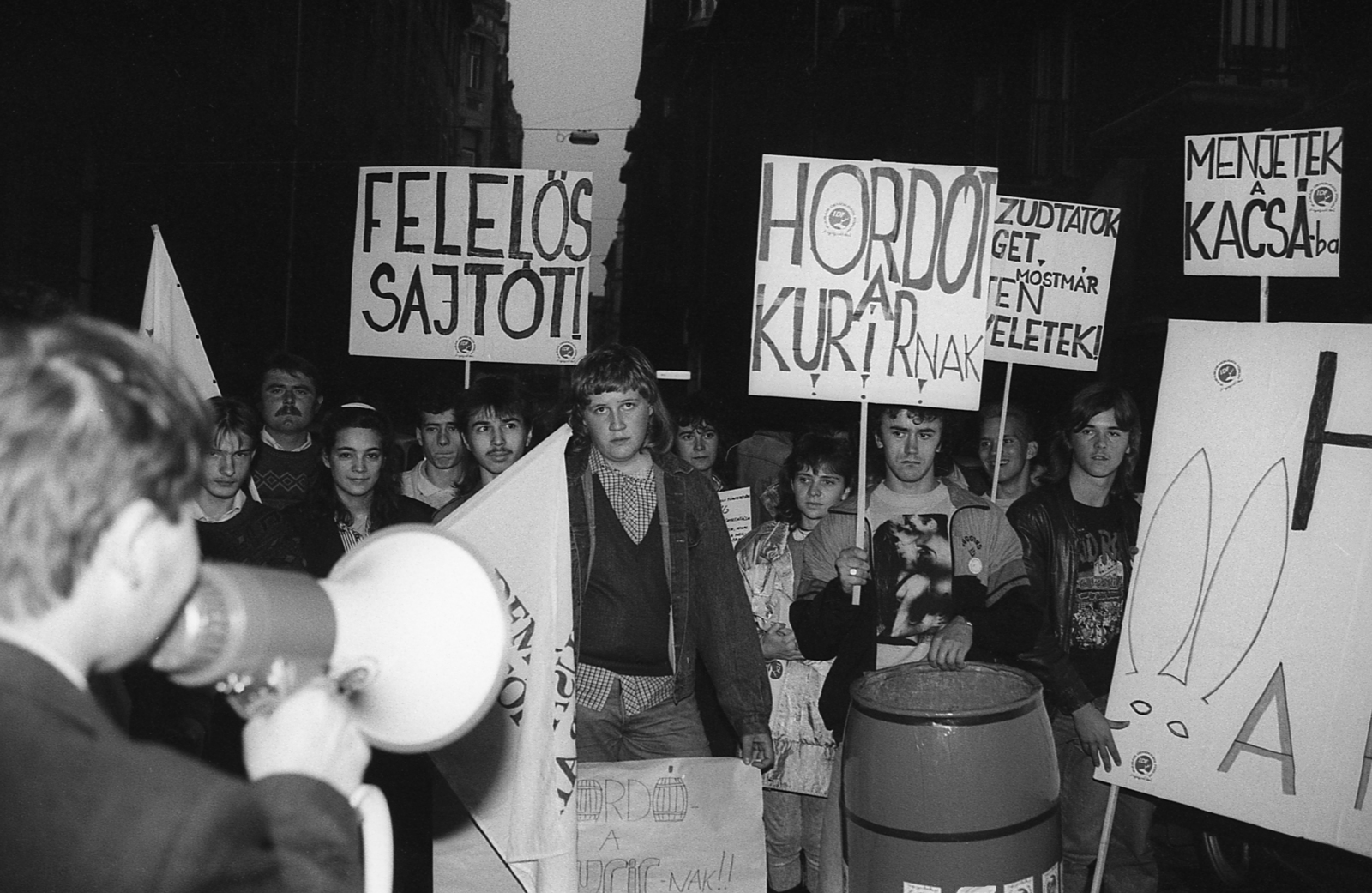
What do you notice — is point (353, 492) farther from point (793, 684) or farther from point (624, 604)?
point (793, 684)

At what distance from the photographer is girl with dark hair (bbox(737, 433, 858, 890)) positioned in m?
3.86

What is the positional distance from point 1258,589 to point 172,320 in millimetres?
3779

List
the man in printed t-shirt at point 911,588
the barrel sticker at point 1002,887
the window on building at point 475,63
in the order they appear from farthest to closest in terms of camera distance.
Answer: the window on building at point 475,63
the man in printed t-shirt at point 911,588
the barrel sticker at point 1002,887

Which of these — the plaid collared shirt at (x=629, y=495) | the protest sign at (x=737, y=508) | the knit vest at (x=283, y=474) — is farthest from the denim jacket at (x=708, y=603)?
the protest sign at (x=737, y=508)

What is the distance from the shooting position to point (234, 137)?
33.5ft

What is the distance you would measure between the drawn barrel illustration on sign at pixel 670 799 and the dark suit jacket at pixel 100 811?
232 cm

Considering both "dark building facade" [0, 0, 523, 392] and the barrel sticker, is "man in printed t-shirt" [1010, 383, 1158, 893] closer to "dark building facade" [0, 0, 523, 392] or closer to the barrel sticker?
the barrel sticker

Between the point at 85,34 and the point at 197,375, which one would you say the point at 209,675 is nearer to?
the point at 197,375

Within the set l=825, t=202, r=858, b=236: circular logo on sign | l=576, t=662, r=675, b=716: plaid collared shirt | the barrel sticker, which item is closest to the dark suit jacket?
the barrel sticker

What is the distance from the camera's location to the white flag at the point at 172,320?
4590 millimetres

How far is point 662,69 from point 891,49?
7556 mm

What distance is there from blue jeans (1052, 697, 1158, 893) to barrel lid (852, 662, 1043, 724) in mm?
763

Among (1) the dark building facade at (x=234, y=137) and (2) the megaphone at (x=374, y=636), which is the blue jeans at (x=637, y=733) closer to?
(2) the megaphone at (x=374, y=636)

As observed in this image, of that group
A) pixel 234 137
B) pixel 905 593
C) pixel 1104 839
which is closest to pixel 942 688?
pixel 905 593
